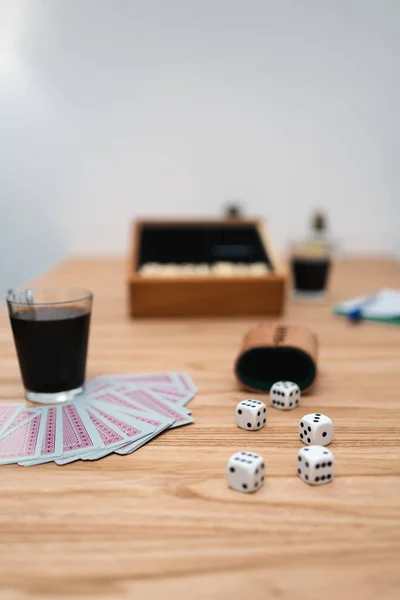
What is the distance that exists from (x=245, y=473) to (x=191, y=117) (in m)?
2.07

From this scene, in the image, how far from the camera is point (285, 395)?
864 mm

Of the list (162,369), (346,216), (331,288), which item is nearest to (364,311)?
(331,288)

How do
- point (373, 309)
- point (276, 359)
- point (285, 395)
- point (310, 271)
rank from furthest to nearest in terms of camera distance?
1. point (310, 271)
2. point (373, 309)
3. point (276, 359)
4. point (285, 395)

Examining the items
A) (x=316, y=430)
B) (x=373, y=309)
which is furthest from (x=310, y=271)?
(x=316, y=430)

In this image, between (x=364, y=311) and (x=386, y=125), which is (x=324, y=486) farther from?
(x=386, y=125)

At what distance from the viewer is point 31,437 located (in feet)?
2.52

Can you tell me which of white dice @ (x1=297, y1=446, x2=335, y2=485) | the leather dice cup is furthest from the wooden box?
white dice @ (x1=297, y1=446, x2=335, y2=485)

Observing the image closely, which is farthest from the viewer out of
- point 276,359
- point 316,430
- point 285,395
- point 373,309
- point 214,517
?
point 373,309

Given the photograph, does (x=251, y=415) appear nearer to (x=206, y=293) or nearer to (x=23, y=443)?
(x=23, y=443)

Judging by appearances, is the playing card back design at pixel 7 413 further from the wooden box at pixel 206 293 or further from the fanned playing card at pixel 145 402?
the wooden box at pixel 206 293

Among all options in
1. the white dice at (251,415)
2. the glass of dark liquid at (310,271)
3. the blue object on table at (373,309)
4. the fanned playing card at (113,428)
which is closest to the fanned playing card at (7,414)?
the fanned playing card at (113,428)

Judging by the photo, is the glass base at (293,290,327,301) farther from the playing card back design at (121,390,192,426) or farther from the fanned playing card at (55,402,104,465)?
the fanned playing card at (55,402,104,465)

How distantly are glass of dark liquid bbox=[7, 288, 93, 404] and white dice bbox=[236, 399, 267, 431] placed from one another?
27cm

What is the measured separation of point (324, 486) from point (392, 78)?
2.25m
